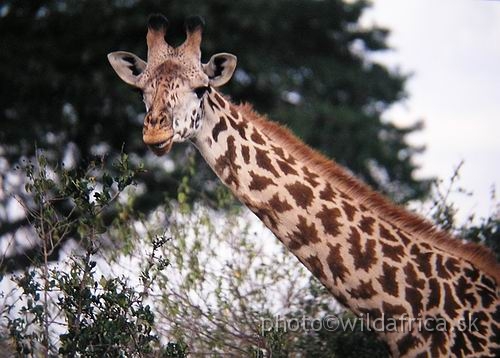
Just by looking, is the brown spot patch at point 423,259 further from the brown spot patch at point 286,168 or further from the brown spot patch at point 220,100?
the brown spot patch at point 220,100

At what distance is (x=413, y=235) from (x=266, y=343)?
161cm

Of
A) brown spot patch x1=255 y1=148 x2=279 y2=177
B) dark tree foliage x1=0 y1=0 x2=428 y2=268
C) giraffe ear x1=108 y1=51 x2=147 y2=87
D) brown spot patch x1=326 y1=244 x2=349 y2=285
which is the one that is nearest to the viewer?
brown spot patch x1=326 y1=244 x2=349 y2=285

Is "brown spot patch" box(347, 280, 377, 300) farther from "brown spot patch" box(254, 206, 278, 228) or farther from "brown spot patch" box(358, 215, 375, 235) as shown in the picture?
"brown spot patch" box(254, 206, 278, 228)

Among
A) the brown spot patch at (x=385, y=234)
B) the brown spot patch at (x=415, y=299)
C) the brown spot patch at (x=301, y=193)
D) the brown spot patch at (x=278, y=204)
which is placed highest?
the brown spot patch at (x=301, y=193)

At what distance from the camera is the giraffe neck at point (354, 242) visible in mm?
7020

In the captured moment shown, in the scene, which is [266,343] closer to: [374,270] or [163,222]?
[374,270]

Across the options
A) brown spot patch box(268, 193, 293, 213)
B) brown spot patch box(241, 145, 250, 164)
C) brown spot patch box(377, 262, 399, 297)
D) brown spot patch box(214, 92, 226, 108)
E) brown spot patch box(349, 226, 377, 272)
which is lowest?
brown spot patch box(377, 262, 399, 297)

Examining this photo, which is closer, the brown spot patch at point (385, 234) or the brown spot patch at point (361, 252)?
the brown spot patch at point (361, 252)

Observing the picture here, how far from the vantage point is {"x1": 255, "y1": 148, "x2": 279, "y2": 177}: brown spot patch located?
733cm

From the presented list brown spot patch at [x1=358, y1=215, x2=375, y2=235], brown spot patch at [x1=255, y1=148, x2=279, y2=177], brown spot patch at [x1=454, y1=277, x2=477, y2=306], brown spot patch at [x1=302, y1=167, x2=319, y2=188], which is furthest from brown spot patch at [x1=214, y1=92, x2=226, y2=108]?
brown spot patch at [x1=454, y1=277, x2=477, y2=306]

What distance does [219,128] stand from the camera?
7.44 m

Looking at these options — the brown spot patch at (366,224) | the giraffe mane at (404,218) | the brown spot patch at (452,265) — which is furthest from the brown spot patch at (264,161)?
the brown spot patch at (452,265)

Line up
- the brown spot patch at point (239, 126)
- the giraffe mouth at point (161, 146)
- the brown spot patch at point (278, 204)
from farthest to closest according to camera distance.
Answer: the brown spot patch at point (239, 126), the brown spot patch at point (278, 204), the giraffe mouth at point (161, 146)

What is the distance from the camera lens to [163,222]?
1078 cm
